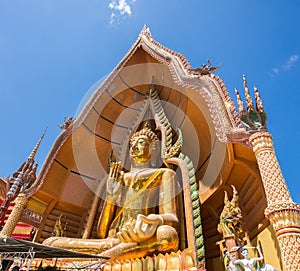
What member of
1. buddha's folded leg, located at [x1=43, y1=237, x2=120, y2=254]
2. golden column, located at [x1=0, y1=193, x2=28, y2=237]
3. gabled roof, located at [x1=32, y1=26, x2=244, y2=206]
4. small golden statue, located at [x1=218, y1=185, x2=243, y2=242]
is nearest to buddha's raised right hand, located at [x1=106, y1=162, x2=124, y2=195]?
buddha's folded leg, located at [x1=43, y1=237, x2=120, y2=254]

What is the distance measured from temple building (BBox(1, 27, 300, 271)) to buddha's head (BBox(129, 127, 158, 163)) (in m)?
0.03

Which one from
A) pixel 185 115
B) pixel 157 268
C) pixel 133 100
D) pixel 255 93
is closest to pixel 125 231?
pixel 157 268

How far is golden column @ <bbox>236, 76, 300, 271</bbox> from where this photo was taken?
279 cm

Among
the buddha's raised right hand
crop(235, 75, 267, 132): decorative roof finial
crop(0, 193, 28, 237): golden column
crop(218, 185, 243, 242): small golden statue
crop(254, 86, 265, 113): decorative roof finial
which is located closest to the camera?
crop(218, 185, 243, 242): small golden statue

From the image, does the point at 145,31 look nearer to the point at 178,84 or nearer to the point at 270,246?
the point at 178,84

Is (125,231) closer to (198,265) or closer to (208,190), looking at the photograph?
(198,265)

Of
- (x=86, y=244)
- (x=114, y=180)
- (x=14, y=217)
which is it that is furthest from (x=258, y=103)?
(x=14, y=217)

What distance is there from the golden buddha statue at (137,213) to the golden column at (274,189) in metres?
1.52

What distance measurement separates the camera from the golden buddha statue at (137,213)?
4.00m

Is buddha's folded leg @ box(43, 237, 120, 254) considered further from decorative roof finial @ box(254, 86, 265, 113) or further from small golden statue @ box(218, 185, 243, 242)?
decorative roof finial @ box(254, 86, 265, 113)

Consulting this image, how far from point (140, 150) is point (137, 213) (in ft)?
4.93

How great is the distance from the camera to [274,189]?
3.20 metres

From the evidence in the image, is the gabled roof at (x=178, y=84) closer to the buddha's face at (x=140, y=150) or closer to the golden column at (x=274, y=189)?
the golden column at (x=274, y=189)

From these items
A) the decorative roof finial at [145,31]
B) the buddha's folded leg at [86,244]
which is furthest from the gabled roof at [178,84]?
the buddha's folded leg at [86,244]
